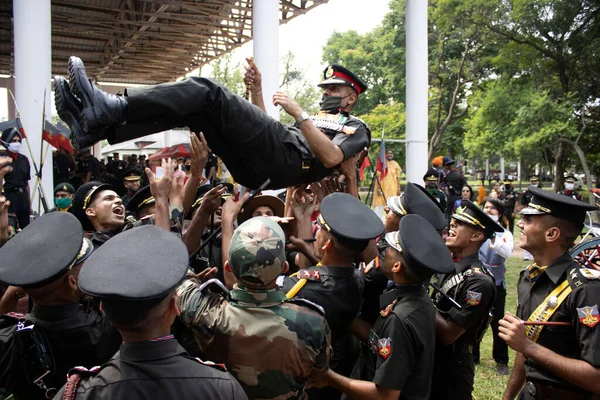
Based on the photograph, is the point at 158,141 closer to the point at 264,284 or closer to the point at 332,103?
the point at 332,103

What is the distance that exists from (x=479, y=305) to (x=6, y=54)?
Answer: 72.4ft

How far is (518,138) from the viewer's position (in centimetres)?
1972

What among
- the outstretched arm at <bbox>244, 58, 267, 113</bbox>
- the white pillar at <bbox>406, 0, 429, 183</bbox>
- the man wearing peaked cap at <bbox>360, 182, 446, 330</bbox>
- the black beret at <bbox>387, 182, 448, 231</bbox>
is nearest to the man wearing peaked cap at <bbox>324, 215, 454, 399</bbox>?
the man wearing peaked cap at <bbox>360, 182, 446, 330</bbox>

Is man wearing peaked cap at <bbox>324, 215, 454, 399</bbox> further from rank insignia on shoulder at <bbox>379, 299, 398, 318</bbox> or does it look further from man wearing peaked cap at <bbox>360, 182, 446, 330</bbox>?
man wearing peaked cap at <bbox>360, 182, 446, 330</bbox>

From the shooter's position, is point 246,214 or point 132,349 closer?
point 132,349

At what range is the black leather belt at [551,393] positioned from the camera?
8.54 feet

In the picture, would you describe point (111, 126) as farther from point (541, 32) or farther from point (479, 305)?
point (541, 32)

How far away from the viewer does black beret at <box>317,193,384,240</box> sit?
108 inches

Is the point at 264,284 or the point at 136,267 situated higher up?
the point at 136,267

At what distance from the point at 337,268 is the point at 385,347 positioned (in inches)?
18.9

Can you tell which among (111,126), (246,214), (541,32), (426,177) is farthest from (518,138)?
(111,126)

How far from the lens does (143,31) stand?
55.9ft

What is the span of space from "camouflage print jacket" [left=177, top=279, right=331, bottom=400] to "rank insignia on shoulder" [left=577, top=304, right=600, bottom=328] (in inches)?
52.3

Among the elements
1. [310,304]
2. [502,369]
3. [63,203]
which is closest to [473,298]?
[310,304]
